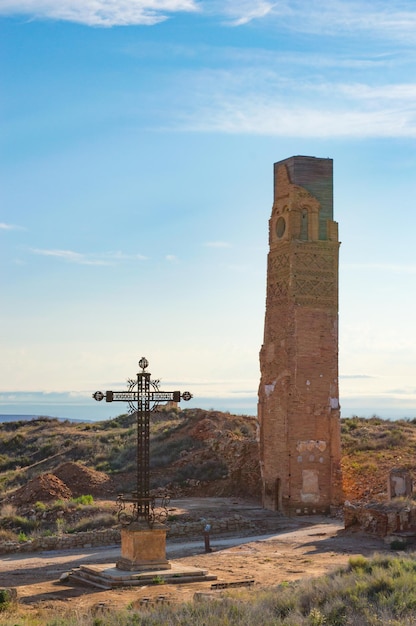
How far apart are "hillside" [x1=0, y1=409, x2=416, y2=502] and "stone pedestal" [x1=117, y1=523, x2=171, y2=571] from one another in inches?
393

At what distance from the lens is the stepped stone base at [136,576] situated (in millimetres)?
17141

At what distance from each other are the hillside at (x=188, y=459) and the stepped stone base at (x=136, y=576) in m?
10.0

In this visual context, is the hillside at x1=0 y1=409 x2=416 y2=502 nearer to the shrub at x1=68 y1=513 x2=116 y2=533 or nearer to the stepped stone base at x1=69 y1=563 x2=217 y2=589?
the shrub at x1=68 y1=513 x2=116 y2=533

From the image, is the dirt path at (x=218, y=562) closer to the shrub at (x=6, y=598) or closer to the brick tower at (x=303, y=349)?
the shrub at (x=6, y=598)

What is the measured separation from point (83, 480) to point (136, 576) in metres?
16.0

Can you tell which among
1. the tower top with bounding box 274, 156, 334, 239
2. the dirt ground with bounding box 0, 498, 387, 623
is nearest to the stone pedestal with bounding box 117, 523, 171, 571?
the dirt ground with bounding box 0, 498, 387, 623

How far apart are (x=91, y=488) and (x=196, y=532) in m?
8.91

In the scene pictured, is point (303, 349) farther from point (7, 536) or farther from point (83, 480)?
point (83, 480)

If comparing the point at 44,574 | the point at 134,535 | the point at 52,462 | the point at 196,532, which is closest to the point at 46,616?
the point at 134,535

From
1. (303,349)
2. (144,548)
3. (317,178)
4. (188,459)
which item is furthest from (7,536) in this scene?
(317,178)

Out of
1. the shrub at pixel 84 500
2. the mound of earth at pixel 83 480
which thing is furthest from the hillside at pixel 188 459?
the shrub at pixel 84 500

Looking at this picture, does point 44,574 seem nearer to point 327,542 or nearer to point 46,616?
point 46,616

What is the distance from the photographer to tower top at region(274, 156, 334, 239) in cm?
2749

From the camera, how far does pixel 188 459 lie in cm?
3612
